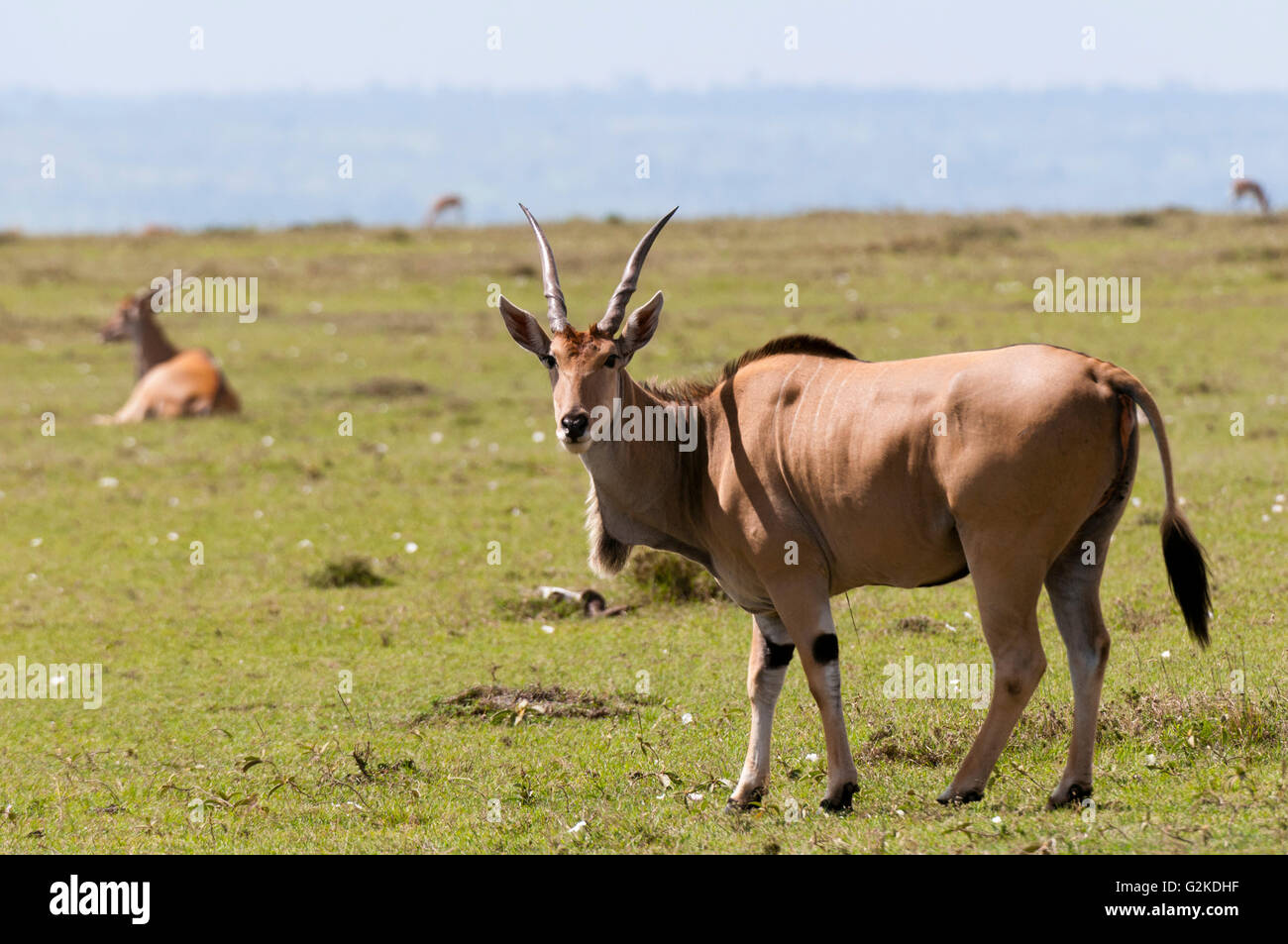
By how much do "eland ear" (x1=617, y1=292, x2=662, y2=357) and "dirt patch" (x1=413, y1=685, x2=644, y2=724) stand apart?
2394 millimetres

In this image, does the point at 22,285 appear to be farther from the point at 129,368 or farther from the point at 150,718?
the point at 150,718

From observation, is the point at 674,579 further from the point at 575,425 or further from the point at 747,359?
the point at 575,425

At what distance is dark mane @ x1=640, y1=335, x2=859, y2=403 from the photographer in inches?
294

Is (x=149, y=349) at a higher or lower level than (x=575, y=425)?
lower

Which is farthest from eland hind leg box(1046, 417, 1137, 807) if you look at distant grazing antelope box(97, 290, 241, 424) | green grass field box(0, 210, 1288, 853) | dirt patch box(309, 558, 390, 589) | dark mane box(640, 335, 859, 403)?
distant grazing antelope box(97, 290, 241, 424)

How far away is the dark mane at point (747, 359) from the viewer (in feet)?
24.5

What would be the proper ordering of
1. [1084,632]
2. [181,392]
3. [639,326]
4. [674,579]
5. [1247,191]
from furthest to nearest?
1. [1247,191]
2. [181,392]
3. [674,579]
4. [639,326]
5. [1084,632]

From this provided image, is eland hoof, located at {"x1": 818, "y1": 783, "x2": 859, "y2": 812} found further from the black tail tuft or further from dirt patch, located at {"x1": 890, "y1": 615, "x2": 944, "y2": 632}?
dirt patch, located at {"x1": 890, "y1": 615, "x2": 944, "y2": 632}

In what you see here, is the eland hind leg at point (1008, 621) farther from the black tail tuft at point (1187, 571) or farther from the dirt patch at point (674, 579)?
the dirt patch at point (674, 579)

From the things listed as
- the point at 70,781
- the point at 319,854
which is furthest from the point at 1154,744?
the point at 70,781

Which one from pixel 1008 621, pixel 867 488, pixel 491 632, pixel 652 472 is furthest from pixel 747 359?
pixel 491 632

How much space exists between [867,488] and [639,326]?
1.32 metres

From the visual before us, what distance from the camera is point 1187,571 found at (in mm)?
6574

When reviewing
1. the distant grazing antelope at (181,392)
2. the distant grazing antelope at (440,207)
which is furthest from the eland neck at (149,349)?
the distant grazing antelope at (440,207)
